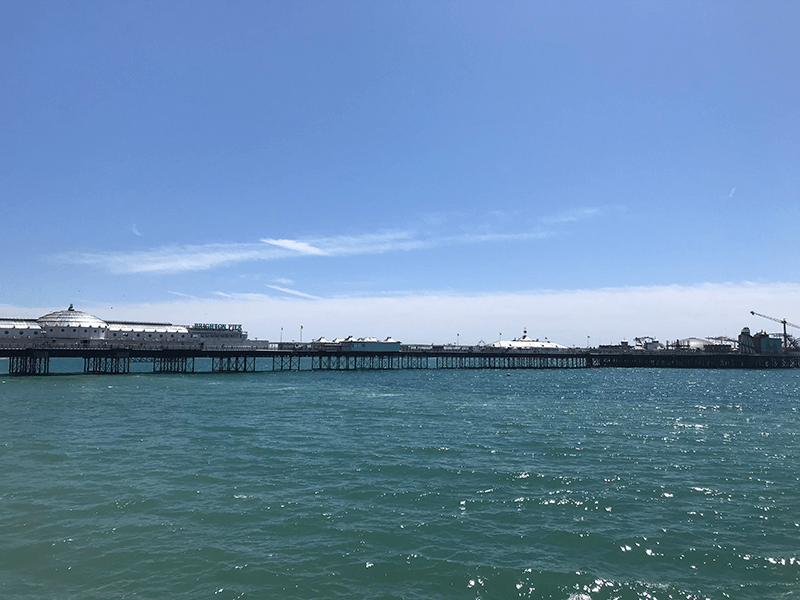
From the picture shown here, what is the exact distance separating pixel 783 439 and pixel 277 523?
32.9 metres

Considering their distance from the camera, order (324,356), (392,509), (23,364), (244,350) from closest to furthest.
A: (392,509) < (23,364) < (244,350) < (324,356)

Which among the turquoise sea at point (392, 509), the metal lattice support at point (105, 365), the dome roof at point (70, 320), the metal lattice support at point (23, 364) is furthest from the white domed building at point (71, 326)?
the turquoise sea at point (392, 509)

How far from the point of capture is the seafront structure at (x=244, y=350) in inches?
3278

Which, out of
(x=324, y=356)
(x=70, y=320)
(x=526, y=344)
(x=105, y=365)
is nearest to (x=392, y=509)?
(x=105, y=365)

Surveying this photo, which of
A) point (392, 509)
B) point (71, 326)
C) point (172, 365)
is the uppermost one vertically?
point (71, 326)

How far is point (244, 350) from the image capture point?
97750 millimetres

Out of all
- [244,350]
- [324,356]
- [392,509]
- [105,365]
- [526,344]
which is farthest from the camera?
[526,344]

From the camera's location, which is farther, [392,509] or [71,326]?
[71,326]

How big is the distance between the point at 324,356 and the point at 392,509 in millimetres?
98203

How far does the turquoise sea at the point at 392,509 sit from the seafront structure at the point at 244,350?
51.3 metres

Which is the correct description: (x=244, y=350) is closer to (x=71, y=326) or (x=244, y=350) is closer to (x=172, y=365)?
(x=172, y=365)

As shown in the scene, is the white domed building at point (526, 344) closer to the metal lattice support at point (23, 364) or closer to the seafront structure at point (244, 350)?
the seafront structure at point (244, 350)

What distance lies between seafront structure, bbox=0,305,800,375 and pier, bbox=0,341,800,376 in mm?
174

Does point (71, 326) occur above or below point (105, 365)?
above
